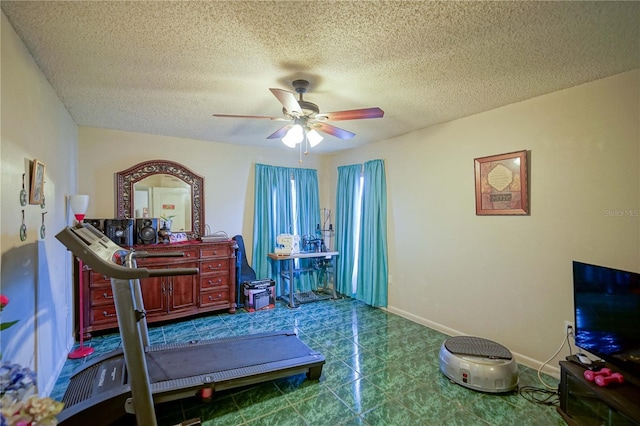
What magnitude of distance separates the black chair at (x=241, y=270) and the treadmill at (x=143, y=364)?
1.44 meters

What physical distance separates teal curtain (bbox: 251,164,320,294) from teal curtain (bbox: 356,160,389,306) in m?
1.05

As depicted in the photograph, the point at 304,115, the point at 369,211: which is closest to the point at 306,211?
the point at 369,211

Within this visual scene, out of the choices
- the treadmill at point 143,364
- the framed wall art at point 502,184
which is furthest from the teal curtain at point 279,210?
the framed wall art at point 502,184

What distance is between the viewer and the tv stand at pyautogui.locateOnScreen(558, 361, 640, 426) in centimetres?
165

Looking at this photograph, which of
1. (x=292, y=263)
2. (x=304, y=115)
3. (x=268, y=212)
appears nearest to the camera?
(x=304, y=115)

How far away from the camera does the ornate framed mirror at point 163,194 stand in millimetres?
3912

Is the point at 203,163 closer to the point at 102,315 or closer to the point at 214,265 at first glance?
the point at 214,265

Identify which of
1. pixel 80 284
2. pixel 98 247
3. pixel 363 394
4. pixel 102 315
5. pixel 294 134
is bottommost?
pixel 363 394

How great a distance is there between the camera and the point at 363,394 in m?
2.35

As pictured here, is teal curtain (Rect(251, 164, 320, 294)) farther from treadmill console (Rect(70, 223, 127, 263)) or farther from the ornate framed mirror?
treadmill console (Rect(70, 223, 127, 263))

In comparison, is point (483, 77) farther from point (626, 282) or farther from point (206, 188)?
point (206, 188)


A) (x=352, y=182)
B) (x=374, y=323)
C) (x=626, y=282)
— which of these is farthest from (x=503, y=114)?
(x=374, y=323)

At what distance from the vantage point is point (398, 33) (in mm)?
1771

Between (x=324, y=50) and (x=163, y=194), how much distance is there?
3.17m
